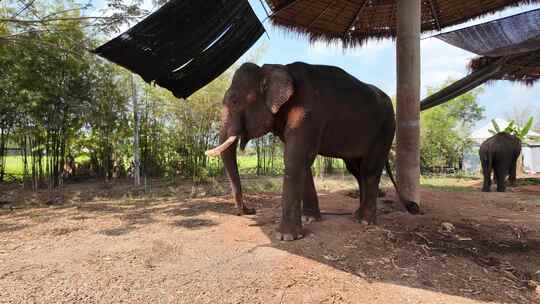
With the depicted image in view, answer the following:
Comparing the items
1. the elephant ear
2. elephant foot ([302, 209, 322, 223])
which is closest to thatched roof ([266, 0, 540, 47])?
the elephant ear

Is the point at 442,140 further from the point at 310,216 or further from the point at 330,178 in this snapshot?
the point at 310,216

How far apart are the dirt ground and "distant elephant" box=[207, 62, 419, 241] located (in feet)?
1.49

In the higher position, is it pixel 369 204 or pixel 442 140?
pixel 442 140

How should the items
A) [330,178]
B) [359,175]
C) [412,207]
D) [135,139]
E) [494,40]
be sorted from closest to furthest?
1. [359,175]
2. [412,207]
3. [494,40]
4. [135,139]
5. [330,178]

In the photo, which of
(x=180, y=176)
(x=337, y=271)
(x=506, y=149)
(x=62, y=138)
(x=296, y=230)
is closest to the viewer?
(x=337, y=271)

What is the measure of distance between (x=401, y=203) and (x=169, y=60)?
3939 millimetres

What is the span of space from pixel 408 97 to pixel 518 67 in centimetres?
417

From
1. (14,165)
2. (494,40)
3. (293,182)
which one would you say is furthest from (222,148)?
(14,165)

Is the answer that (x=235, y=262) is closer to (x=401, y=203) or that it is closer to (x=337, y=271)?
(x=337, y=271)

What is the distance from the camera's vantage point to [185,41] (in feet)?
15.5

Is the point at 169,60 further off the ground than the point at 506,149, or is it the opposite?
the point at 169,60

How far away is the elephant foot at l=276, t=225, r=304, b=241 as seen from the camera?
11.7 ft

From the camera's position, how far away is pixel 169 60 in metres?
4.90

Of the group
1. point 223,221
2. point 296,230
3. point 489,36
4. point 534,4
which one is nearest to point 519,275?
point 296,230
